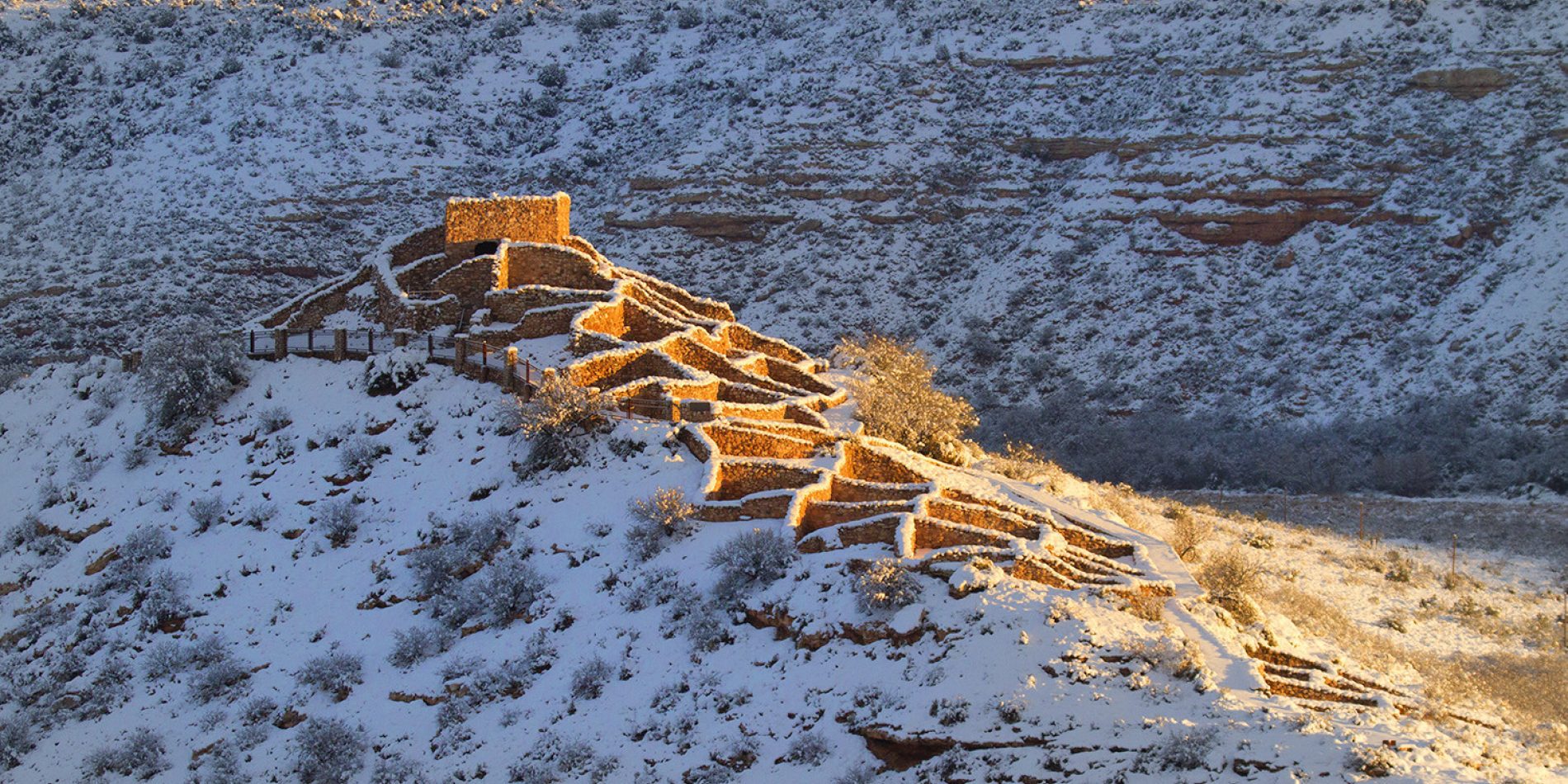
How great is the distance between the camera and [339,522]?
2630cm

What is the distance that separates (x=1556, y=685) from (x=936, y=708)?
10.8m

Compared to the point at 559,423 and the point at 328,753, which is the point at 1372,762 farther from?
the point at 559,423

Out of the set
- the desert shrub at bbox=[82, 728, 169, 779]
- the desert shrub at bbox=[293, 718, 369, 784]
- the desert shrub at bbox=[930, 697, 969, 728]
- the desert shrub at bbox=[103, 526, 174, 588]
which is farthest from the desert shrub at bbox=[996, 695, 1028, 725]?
the desert shrub at bbox=[103, 526, 174, 588]

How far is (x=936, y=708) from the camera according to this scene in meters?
18.8

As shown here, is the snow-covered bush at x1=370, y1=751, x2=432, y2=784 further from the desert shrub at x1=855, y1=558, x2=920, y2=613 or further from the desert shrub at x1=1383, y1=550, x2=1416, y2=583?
→ the desert shrub at x1=1383, y1=550, x2=1416, y2=583

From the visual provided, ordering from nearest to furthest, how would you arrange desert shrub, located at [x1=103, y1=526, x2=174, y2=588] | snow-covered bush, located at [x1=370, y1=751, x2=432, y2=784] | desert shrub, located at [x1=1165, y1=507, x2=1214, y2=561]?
snow-covered bush, located at [x1=370, y1=751, x2=432, y2=784], desert shrub, located at [x1=103, y1=526, x2=174, y2=588], desert shrub, located at [x1=1165, y1=507, x2=1214, y2=561]

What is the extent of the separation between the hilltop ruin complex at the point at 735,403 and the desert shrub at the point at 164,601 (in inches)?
259

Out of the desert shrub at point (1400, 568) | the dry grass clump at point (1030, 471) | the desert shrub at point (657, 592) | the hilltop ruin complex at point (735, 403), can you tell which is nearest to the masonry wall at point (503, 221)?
the hilltop ruin complex at point (735, 403)

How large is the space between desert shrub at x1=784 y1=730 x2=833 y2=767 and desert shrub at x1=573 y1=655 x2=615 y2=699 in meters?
3.19

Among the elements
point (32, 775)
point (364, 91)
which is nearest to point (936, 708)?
point (32, 775)

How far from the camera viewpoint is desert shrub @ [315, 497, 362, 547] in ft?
86.1

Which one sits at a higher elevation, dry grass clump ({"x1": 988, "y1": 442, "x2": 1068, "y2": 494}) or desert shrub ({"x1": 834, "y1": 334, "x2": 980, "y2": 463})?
desert shrub ({"x1": 834, "y1": 334, "x2": 980, "y2": 463})

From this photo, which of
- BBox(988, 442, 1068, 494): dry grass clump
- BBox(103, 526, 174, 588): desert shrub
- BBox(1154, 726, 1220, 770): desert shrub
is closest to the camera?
BBox(1154, 726, 1220, 770): desert shrub

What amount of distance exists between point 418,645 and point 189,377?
1078 cm
